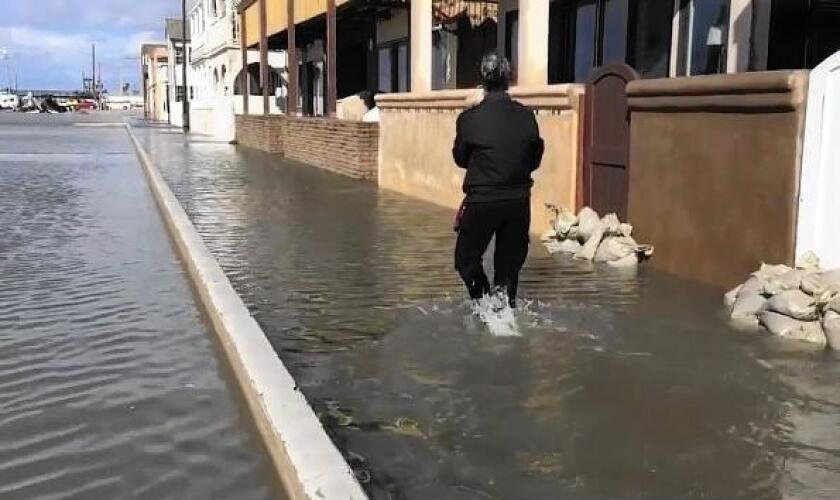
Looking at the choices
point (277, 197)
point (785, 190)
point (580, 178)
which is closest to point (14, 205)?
point (277, 197)

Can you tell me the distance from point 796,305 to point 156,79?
8279cm

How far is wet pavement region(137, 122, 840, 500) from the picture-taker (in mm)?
4027

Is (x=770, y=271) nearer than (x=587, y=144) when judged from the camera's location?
Yes

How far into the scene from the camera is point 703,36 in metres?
12.7

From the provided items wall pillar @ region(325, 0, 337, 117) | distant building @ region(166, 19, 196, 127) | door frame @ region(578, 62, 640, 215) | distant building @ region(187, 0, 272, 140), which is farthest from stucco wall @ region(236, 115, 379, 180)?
distant building @ region(166, 19, 196, 127)

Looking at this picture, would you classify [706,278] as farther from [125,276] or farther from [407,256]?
[125,276]

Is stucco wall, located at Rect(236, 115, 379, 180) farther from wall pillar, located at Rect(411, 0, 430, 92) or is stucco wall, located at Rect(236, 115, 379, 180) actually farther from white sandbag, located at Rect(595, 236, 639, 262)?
white sandbag, located at Rect(595, 236, 639, 262)

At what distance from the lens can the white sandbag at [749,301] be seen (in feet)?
21.8

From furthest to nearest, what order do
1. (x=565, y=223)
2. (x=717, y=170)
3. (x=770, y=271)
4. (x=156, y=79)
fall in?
(x=156, y=79) < (x=565, y=223) < (x=717, y=170) < (x=770, y=271)

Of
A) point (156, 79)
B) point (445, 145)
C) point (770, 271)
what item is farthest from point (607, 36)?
point (156, 79)

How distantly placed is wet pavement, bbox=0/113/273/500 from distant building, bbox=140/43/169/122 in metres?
65.7

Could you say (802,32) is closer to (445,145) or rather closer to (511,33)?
(445,145)

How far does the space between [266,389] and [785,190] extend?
422cm

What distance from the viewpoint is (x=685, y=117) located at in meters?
8.29
